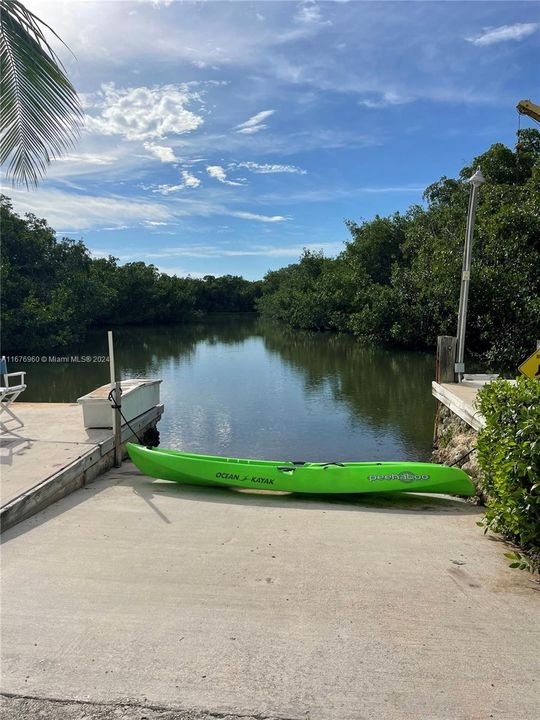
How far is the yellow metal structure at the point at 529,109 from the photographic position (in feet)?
53.7

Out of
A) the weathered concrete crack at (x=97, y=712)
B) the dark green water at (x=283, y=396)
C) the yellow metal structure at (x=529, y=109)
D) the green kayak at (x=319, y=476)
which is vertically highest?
the yellow metal structure at (x=529, y=109)

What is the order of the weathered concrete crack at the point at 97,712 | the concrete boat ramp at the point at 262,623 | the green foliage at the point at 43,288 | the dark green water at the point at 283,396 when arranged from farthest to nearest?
the green foliage at the point at 43,288 → the dark green water at the point at 283,396 → the concrete boat ramp at the point at 262,623 → the weathered concrete crack at the point at 97,712

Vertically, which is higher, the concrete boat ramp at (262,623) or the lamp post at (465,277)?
the lamp post at (465,277)

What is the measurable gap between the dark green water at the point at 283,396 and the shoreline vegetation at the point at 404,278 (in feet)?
7.85

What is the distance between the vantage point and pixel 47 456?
6.25 metres

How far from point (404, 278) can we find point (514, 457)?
24.9 meters

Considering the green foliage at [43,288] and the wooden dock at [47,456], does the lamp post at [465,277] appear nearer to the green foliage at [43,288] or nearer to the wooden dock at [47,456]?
the wooden dock at [47,456]

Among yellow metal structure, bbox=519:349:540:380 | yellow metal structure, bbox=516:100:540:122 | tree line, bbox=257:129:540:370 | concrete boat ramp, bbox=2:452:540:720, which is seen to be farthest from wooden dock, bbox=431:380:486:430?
yellow metal structure, bbox=516:100:540:122

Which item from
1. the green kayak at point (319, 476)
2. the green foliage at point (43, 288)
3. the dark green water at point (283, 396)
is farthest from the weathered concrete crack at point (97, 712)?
the green foliage at point (43, 288)

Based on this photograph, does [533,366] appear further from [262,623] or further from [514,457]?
[262,623]

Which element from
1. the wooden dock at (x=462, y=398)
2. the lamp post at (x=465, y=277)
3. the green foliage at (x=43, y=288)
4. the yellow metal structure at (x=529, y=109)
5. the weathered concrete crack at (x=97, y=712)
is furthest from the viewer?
the green foliage at (x=43, y=288)

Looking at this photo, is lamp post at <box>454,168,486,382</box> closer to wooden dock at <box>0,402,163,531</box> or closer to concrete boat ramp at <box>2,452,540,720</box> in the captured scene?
concrete boat ramp at <box>2,452,540,720</box>

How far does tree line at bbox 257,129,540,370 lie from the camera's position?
17.9 m

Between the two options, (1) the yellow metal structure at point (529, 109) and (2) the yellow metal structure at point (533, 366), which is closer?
(2) the yellow metal structure at point (533, 366)
